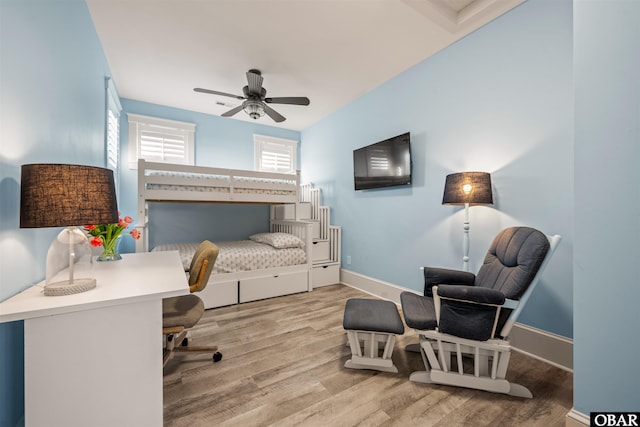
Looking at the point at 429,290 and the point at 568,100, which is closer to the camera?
the point at 568,100

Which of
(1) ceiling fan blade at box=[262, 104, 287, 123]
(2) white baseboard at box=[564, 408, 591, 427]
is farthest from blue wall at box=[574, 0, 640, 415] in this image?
(1) ceiling fan blade at box=[262, 104, 287, 123]

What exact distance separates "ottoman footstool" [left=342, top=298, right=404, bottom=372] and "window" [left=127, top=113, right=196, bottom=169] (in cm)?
359

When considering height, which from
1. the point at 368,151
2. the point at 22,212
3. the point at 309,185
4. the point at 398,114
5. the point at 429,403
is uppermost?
the point at 398,114

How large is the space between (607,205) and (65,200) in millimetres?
2217

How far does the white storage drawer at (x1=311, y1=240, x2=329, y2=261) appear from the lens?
360cm

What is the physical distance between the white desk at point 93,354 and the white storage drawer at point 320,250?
2.57 metres

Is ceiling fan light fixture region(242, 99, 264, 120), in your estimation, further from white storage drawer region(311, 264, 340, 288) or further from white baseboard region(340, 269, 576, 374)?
white baseboard region(340, 269, 576, 374)

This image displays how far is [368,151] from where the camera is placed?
3.18 metres

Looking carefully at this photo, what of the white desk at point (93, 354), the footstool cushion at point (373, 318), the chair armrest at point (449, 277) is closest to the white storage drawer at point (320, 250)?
the footstool cushion at point (373, 318)

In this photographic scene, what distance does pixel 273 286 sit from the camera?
3.04 meters

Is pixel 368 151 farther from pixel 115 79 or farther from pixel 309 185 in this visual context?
pixel 115 79

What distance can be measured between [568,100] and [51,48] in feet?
10.5

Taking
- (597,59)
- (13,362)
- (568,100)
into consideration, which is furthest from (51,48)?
(568,100)

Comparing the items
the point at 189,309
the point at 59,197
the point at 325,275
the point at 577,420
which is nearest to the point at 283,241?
the point at 325,275
